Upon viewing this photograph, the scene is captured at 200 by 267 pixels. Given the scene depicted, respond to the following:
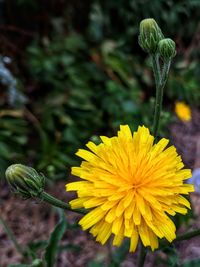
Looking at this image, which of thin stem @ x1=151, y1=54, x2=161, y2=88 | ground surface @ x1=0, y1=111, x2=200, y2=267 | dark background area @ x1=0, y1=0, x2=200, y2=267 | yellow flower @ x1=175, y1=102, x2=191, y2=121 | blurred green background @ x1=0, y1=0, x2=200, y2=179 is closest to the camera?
thin stem @ x1=151, y1=54, x2=161, y2=88

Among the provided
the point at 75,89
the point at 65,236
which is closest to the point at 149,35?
the point at 65,236

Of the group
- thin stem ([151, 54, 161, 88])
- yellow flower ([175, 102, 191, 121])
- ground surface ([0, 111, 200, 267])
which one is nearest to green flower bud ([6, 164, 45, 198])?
thin stem ([151, 54, 161, 88])

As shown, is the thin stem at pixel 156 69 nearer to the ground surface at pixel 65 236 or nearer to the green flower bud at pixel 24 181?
the green flower bud at pixel 24 181

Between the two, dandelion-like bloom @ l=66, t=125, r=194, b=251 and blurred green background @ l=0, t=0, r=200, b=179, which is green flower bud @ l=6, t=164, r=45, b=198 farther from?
A: blurred green background @ l=0, t=0, r=200, b=179

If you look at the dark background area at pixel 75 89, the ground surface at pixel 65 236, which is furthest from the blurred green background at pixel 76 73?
the ground surface at pixel 65 236

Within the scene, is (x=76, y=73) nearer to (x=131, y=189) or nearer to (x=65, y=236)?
(x=65, y=236)

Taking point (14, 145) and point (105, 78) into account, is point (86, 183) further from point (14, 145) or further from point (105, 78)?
point (105, 78)

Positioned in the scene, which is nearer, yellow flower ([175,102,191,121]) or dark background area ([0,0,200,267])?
dark background area ([0,0,200,267])
